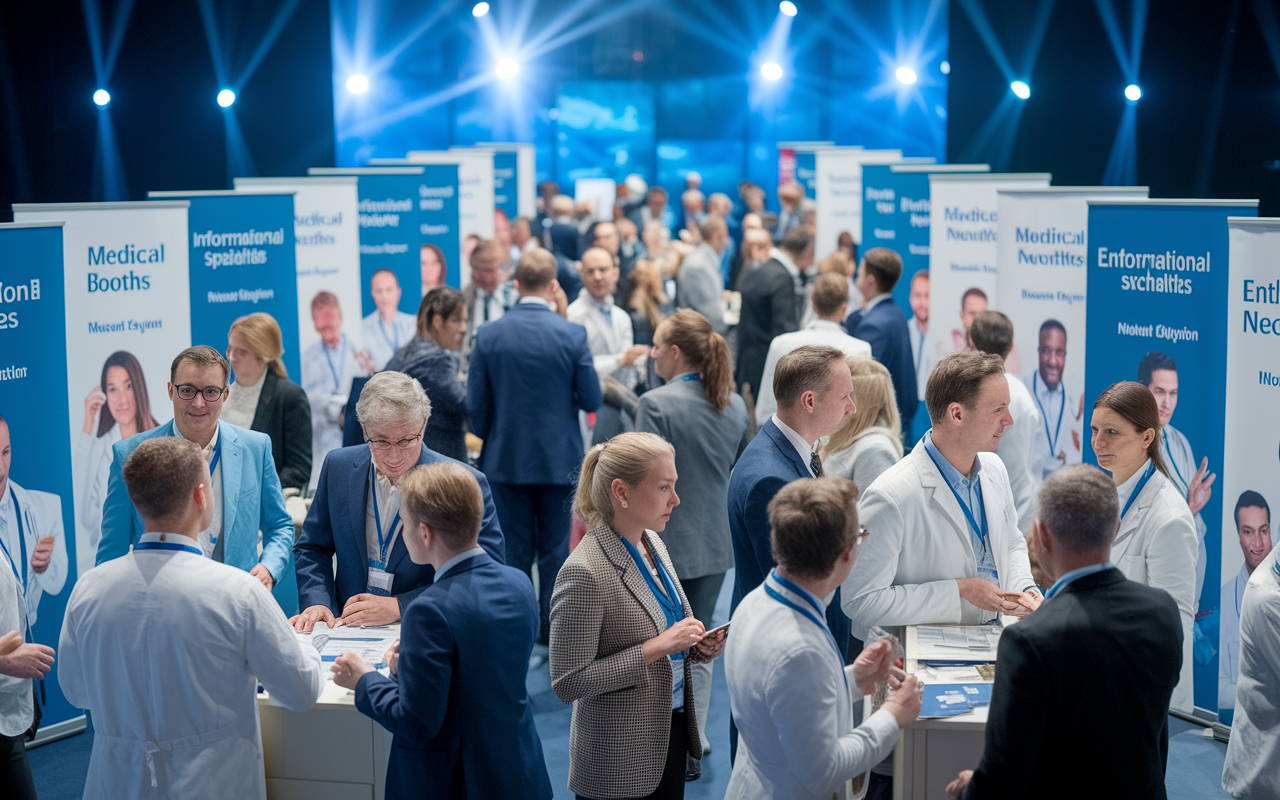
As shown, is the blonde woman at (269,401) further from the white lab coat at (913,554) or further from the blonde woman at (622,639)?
the white lab coat at (913,554)

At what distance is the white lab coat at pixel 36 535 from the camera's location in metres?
3.93

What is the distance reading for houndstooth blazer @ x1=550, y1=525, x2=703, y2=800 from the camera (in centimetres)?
242

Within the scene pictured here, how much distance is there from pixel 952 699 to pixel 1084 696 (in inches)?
21.0

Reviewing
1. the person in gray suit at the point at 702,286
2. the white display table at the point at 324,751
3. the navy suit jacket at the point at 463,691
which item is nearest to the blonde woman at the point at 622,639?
the navy suit jacket at the point at 463,691

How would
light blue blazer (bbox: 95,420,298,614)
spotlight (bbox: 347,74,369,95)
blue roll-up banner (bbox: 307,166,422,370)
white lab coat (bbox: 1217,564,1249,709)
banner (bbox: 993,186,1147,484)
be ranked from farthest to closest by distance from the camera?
spotlight (bbox: 347,74,369,95) → blue roll-up banner (bbox: 307,166,422,370) → banner (bbox: 993,186,1147,484) → white lab coat (bbox: 1217,564,1249,709) → light blue blazer (bbox: 95,420,298,614)

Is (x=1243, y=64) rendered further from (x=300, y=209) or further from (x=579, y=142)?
(x=579, y=142)

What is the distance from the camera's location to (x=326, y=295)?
6.41 meters

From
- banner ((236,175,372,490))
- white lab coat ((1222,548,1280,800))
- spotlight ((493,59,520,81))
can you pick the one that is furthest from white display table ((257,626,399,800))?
spotlight ((493,59,520,81))

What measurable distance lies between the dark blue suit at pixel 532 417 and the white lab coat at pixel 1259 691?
267cm

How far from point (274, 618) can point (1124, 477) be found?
246cm

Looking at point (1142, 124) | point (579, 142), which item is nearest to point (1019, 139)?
point (1142, 124)

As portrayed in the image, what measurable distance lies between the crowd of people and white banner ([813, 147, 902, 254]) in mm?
5383

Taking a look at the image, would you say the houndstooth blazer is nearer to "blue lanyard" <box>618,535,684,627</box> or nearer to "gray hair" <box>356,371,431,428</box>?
"blue lanyard" <box>618,535,684,627</box>

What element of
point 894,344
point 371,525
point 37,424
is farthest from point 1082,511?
point 894,344
